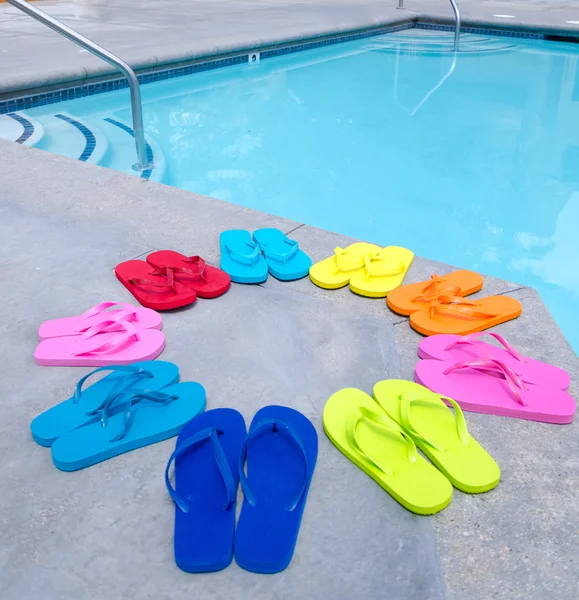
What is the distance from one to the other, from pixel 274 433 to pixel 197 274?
0.74 m

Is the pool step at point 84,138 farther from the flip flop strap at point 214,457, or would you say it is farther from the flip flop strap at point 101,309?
the flip flop strap at point 214,457

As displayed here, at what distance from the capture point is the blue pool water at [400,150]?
3637mm

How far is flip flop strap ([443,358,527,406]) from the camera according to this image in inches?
58.8

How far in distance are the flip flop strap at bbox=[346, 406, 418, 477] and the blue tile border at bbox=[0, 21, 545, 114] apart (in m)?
4.25

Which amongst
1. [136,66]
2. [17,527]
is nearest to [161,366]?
[17,527]

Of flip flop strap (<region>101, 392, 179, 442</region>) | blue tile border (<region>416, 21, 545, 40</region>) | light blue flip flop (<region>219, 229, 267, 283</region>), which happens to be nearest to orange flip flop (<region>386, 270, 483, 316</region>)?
light blue flip flop (<region>219, 229, 267, 283</region>)

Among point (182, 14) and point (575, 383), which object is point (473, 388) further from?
point (182, 14)

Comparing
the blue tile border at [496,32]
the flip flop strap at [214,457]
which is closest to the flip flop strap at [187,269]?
the flip flop strap at [214,457]

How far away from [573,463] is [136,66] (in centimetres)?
506

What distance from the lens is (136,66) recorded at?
5.36m

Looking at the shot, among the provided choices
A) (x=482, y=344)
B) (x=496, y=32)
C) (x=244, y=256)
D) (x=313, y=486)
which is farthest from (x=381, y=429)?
(x=496, y=32)

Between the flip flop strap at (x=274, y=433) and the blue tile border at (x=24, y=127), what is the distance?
331 centimetres

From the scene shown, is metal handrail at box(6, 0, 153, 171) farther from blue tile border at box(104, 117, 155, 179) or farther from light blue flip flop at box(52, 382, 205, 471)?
light blue flip flop at box(52, 382, 205, 471)

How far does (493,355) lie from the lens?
1.63 m
